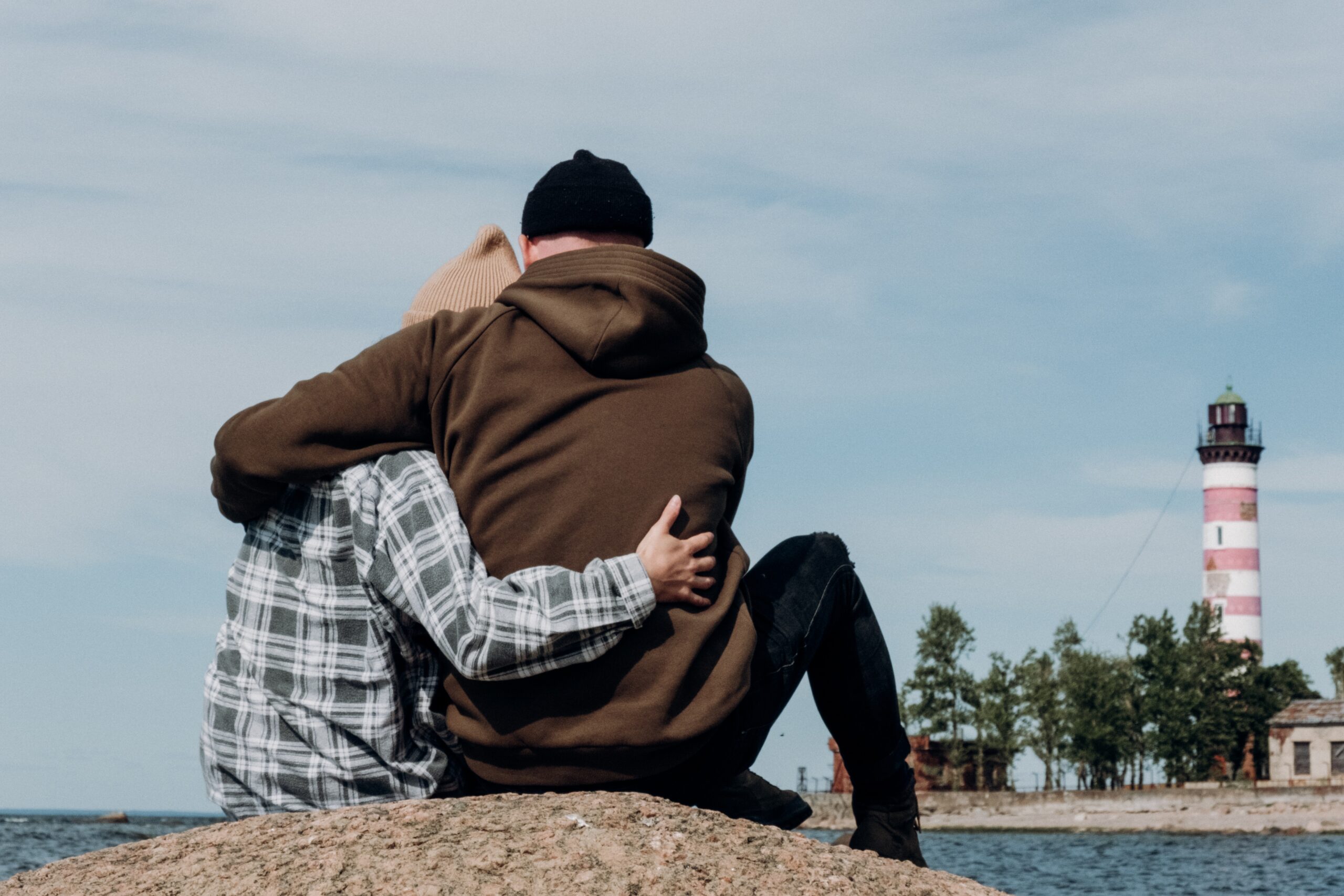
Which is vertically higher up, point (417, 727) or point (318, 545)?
point (318, 545)

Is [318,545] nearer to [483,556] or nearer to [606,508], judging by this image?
[483,556]

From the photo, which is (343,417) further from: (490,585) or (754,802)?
(754,802)

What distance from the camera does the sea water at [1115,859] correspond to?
19500mm

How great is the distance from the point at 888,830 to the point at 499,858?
123 cm

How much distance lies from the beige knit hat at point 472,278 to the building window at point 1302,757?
60599mm

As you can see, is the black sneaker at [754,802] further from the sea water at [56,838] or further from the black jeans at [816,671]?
the sea water at [56,838]

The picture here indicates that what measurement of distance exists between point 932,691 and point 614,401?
5967cm

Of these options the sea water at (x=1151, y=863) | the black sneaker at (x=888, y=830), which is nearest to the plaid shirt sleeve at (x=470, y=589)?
the black sneaker at (x=888, y=830)

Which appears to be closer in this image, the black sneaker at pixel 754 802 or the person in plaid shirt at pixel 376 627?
the person in plaid shirt at pixel 376 627

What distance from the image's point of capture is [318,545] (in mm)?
3150

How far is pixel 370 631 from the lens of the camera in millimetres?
3119

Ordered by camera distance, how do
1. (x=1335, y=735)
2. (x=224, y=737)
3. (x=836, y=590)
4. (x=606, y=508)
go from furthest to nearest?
(x=1335, y=735), (x=836, y=590), (x=224, y=737), (x=606, y=508)

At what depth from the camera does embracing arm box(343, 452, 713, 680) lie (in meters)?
2.88

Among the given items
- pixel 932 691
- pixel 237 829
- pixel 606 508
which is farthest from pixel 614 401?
pixel 932 691
